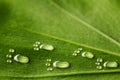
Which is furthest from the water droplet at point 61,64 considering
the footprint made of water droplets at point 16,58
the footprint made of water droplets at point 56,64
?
the footprint made of water droplets at point 16,58

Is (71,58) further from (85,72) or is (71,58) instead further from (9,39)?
(9,39)

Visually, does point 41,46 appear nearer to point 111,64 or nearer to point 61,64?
point 61,64

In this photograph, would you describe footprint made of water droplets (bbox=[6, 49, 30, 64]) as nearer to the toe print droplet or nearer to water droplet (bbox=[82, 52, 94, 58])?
the toe print droplet

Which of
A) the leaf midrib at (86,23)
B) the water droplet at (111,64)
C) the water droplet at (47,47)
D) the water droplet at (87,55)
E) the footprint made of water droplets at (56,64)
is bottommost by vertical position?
the water droplet at (111,64)

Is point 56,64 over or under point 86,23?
under

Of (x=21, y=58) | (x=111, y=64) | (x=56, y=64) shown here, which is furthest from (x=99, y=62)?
(x=21, y=58)

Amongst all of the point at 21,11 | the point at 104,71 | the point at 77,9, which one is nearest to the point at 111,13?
the point at 77,9

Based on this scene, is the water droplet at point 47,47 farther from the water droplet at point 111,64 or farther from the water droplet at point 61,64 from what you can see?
the water droplet at point 111,64

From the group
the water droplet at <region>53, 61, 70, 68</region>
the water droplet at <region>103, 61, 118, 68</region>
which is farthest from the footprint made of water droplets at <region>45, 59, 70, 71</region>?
the water droplet at <region>103, 61, 118, 68</region>
